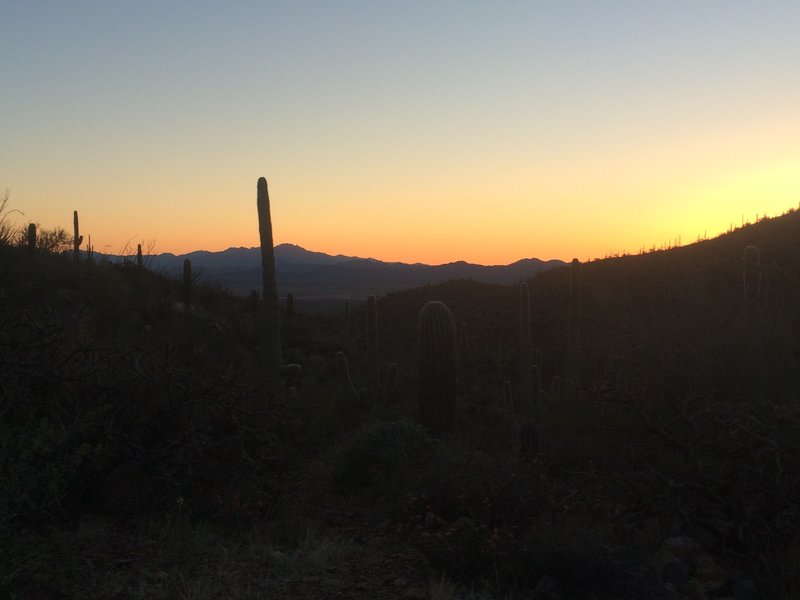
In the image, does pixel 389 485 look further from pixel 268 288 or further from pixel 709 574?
pixel 268 288

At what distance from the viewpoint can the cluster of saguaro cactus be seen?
1604 cm

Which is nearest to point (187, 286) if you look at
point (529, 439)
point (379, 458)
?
point (379, 458)

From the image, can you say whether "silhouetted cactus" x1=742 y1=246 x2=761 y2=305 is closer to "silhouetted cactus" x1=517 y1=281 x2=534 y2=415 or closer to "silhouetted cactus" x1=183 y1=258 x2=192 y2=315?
"silhouetted cactus" x1=517 y1=281 x2=534 y2=415

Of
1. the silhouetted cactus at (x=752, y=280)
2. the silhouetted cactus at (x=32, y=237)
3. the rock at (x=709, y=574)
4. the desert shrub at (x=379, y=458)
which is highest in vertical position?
the silhouetted cactus at (x=32, y=237)

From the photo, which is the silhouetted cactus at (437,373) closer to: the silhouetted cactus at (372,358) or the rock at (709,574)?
the silhouetted cactus at (372,358)

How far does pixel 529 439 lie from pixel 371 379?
965 cm

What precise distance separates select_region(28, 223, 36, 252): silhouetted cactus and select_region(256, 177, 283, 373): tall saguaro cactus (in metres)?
10.4

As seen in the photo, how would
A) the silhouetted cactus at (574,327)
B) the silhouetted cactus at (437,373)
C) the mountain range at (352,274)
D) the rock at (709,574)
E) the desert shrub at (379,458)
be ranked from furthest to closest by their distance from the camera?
the mountain range at (352,274) < the silhouetted cactus at (574,327) < the silhouetted cactus at (437,373) < the desert shrub at (379,458) < the rock at (709,574)

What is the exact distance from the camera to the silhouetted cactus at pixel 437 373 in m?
12.4

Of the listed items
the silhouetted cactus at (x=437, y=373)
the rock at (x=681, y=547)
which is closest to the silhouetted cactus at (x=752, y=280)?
the silhouetted cactus at (x=437, y=373)

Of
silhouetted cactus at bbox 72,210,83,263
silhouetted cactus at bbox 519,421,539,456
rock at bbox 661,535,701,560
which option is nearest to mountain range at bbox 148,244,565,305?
silhouetted cactus at bbox 72,210,83,263

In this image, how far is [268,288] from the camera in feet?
45.4

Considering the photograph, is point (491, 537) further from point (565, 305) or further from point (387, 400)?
point (565, 305)

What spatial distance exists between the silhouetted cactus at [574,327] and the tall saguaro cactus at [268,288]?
619cm
